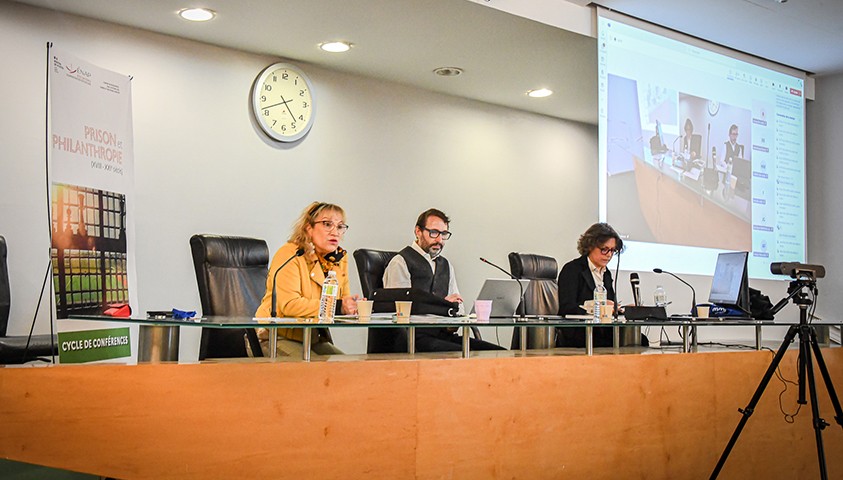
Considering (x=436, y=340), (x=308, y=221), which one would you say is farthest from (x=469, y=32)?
(x=436, y=340)

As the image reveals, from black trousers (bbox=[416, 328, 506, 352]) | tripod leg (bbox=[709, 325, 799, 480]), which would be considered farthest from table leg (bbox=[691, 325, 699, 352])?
black trousers (bbox=[416, 328, 506, 352])

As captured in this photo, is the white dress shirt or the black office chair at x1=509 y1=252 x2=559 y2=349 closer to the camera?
the white dress shirt

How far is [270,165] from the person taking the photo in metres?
5.17

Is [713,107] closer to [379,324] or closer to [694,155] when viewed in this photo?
[694,155]

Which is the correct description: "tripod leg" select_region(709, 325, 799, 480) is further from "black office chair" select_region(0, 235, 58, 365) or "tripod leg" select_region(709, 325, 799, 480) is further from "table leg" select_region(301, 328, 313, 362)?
"black office chair" select_region(0, 235, 58, 365)

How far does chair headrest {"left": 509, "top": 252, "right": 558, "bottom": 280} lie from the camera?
4.63 meters

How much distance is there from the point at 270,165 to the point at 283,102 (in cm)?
44

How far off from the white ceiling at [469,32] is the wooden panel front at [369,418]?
2579mm

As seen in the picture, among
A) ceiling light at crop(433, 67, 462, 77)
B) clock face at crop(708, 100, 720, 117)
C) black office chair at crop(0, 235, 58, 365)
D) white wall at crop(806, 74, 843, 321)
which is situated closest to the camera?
black office chair at crop(0, 235, 58, 365)

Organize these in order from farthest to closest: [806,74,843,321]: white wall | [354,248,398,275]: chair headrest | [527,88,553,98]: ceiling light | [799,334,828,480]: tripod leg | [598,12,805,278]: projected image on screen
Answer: [806,74,843,321]: white wall → [527,88,553,98]: ceiling light → [598,12,805,278]: projected image on screen → [354,248,398,275]: chair headrest → [799,334,828,480]: tripod leg

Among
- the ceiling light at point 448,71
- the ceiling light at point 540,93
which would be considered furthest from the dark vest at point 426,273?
the ceiling light at point 540,93

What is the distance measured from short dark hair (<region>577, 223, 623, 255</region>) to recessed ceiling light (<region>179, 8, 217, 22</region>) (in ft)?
7.93

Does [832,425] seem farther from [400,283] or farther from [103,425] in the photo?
[103,425]

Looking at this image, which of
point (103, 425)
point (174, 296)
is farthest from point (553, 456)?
point (174, 296)
